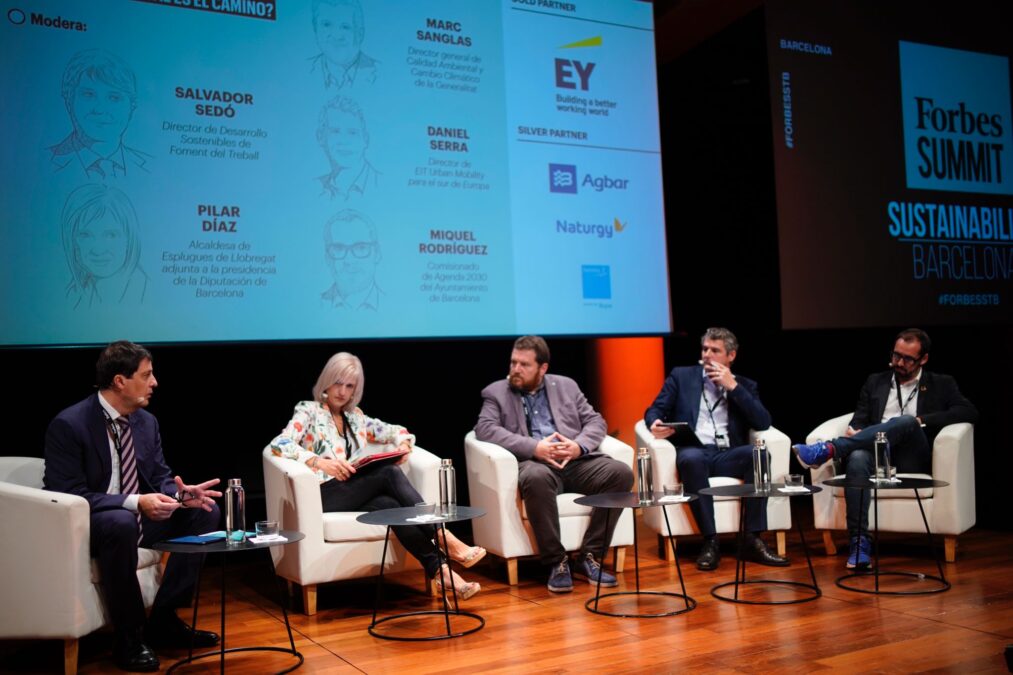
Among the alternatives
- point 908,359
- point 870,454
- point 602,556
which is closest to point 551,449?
point 602,556

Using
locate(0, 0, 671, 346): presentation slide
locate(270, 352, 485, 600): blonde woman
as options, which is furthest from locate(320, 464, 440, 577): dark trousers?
locate(0, 0, 671, 346): presentation slide

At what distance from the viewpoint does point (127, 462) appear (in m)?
3.49

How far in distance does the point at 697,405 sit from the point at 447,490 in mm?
1799

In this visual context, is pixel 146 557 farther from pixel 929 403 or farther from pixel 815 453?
pixel 929 403

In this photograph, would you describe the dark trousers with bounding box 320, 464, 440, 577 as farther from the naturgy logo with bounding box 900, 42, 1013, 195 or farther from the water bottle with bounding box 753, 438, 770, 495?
the naturgy logo with bounding box 900, 42, 1013, 195

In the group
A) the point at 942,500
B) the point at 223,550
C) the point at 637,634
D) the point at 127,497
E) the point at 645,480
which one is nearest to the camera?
the point at 223,550

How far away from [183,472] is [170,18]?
86.2 inches

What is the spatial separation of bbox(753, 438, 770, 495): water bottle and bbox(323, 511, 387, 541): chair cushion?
5.06ft

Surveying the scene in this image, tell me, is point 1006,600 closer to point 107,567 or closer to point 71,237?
point 107,567

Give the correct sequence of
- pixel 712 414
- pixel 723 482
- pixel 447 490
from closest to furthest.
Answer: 1. pixel 447 490
2. pixel 723 482
3. pixel 712 414

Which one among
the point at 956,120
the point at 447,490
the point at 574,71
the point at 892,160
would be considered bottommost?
the point at 447,490

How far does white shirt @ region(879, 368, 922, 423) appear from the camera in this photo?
4887 mm

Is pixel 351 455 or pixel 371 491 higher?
pixel 351 455

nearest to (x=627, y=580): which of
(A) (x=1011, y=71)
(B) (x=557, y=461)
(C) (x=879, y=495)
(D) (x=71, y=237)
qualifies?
(B) (x=557, y=461)
